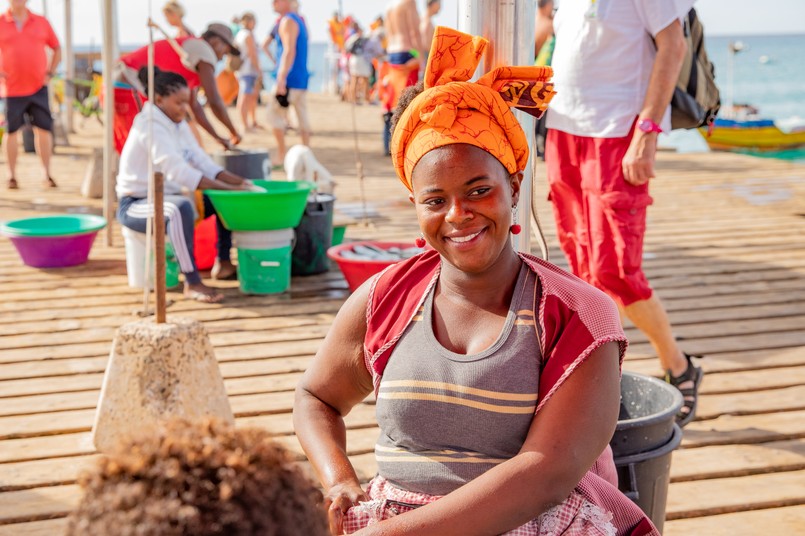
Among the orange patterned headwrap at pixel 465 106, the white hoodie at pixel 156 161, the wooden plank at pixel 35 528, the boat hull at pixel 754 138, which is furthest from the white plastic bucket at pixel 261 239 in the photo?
the boat hull at pixel 754 138

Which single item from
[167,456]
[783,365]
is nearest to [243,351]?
[783,365]

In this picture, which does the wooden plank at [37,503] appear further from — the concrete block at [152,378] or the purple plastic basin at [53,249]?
the purple plastic basin at [53,249]

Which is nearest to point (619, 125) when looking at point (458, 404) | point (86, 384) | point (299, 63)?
point (458, 404)

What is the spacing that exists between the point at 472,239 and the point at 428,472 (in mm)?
400

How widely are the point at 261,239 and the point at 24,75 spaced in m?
4.21

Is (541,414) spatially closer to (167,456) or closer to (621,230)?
(167,456)

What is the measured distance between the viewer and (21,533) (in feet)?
8.09

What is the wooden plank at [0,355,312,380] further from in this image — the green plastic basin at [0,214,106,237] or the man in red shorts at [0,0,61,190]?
the man in red shorts at [0,0,61,190]

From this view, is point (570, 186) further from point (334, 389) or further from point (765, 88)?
point (765, 88)

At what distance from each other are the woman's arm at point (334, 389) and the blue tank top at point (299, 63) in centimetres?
710

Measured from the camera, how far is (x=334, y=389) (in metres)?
1.81

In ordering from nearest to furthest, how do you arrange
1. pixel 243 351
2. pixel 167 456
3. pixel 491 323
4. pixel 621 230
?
pixel 167 456 → pixel 491 323 → pixel 621 230 → pixel 243 351

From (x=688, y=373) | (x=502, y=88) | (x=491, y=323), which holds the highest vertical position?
(x=502, y=88)

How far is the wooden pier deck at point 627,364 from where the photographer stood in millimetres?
2711
